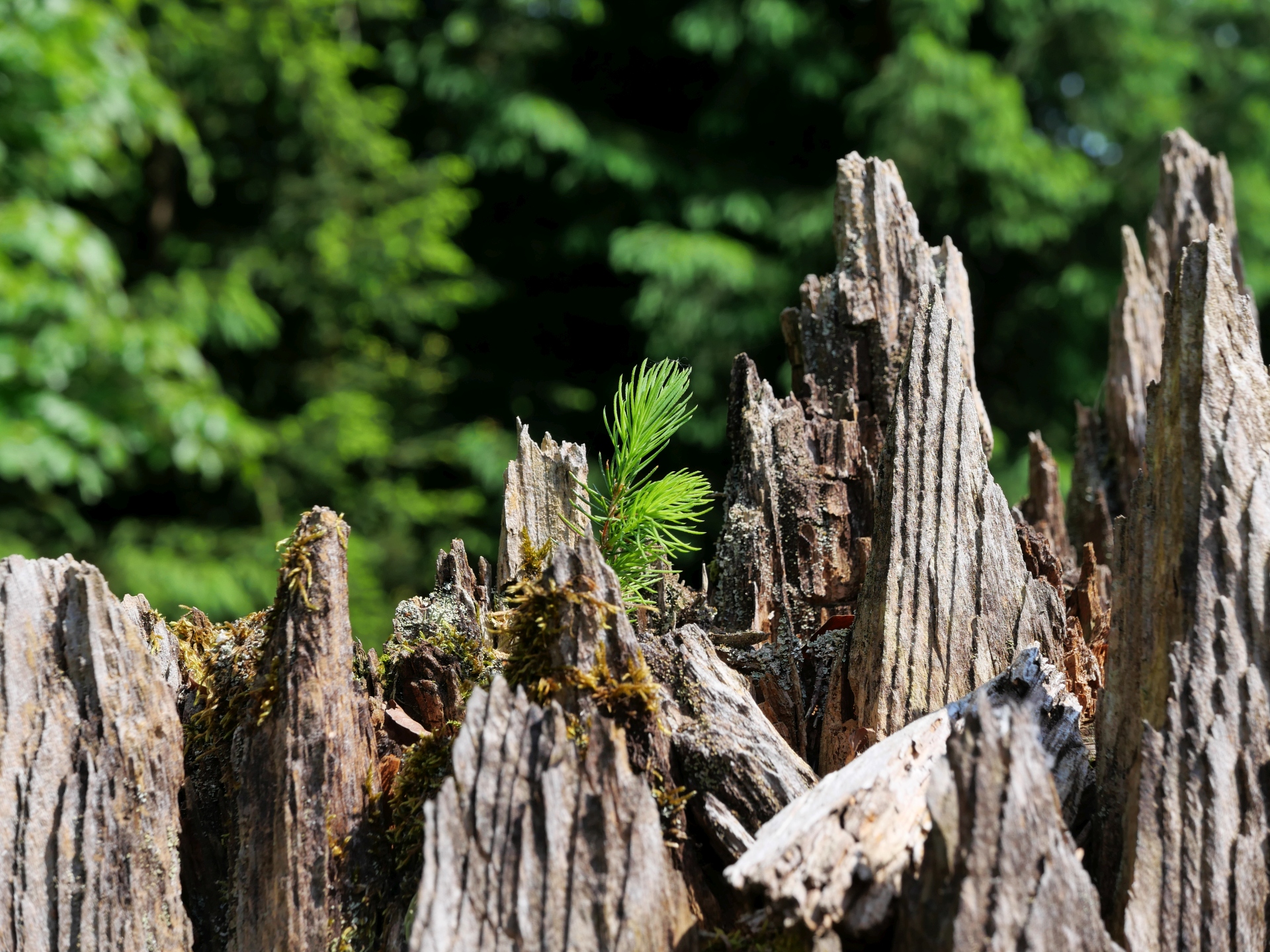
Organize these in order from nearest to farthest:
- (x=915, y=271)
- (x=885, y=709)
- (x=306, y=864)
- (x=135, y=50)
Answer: (x=306, y=864) → (x=885, y=709) → (x=915, y=271) → (x=135, y=50)

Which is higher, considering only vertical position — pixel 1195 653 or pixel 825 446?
pixel 825 446

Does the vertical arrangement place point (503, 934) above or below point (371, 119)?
below

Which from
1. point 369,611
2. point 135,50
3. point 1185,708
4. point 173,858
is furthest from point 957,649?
point 369,611

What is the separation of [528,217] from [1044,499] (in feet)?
28.2

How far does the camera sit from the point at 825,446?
6.30 ft

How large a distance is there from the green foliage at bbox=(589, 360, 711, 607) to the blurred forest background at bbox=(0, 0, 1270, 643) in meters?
5.52

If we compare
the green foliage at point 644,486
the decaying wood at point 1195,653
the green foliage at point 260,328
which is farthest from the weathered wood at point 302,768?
the green foliage at point 260,328

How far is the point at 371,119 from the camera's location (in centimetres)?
882

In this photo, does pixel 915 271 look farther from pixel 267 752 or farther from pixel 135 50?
pixel 135 50

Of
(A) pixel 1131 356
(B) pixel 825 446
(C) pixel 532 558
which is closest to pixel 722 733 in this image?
(C) pixel 532 558

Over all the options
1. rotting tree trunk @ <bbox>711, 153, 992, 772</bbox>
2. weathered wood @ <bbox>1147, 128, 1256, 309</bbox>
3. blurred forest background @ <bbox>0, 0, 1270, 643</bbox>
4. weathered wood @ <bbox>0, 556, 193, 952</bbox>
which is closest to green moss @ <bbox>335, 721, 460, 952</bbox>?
weathered wood @ <bbox>0, 556, 193, 952</bbox>

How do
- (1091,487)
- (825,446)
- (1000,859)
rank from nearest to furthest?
(1000,859) → (825,446) → (1091,487)

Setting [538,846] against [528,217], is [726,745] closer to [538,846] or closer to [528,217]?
[538,846]

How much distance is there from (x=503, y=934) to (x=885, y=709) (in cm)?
69
